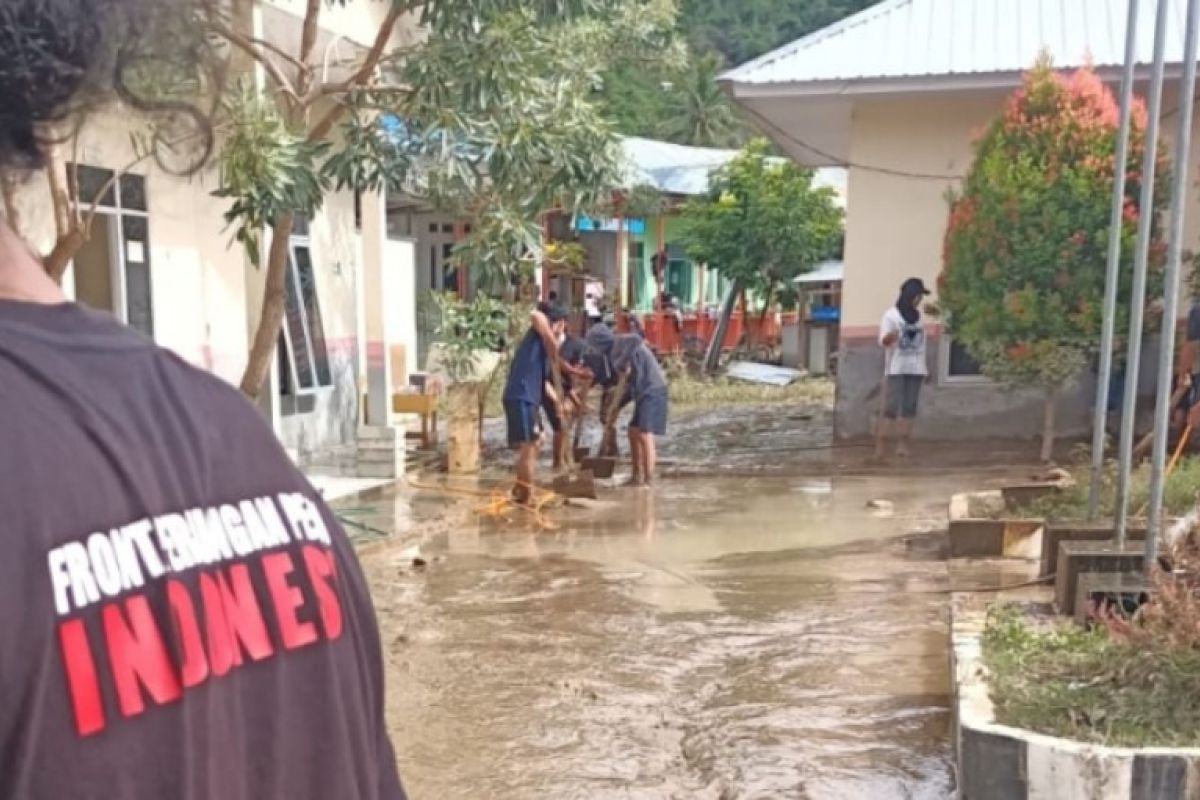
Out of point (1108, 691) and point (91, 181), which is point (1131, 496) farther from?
point (91, 181)

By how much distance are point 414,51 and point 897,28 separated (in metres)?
6.90

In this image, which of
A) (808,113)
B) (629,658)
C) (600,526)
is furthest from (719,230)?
(629,658)

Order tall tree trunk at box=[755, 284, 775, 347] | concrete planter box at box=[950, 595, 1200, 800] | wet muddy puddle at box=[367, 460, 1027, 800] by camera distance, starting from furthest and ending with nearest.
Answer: tall tree trunk at box=[755, 284, 775, 347], wet muddy puddle at box=[367, 460, 1027, 800], concrete planter box at box=[950, 595, 1200, 800]

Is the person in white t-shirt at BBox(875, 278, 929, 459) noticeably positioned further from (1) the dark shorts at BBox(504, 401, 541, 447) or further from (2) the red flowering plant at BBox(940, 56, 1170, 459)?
(1) the dark shorts at BBox(504, 401, 541, 447)

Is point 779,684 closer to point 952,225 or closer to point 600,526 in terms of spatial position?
point 600,526

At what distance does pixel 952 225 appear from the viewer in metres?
9.95

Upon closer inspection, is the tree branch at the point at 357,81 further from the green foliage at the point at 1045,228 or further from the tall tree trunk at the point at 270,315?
the green foliage at the point at 1045,228

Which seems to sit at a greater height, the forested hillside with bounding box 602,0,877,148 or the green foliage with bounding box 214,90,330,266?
the forested hillside with bounding box 602,0,877,148

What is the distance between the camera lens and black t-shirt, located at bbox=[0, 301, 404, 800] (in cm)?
81

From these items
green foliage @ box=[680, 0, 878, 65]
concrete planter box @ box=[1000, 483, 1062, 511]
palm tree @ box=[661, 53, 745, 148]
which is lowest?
concrete planter box @ box=[1000, 483, 1062, 511]

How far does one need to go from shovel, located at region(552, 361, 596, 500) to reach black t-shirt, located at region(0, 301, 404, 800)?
816 cm

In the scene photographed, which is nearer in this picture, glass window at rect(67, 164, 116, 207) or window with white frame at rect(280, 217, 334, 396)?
glass window at rect(67, 164, 116, 207)

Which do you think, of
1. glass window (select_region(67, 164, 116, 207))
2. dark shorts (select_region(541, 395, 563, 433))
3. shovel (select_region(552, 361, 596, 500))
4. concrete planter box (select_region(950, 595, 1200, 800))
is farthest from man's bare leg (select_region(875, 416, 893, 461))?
concrete planter box (select_region(950, 595, 1200, 800))

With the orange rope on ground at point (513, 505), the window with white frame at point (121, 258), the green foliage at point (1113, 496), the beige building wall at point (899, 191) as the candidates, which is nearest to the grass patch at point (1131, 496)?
Result: the green foliage at point (1113, 496)
